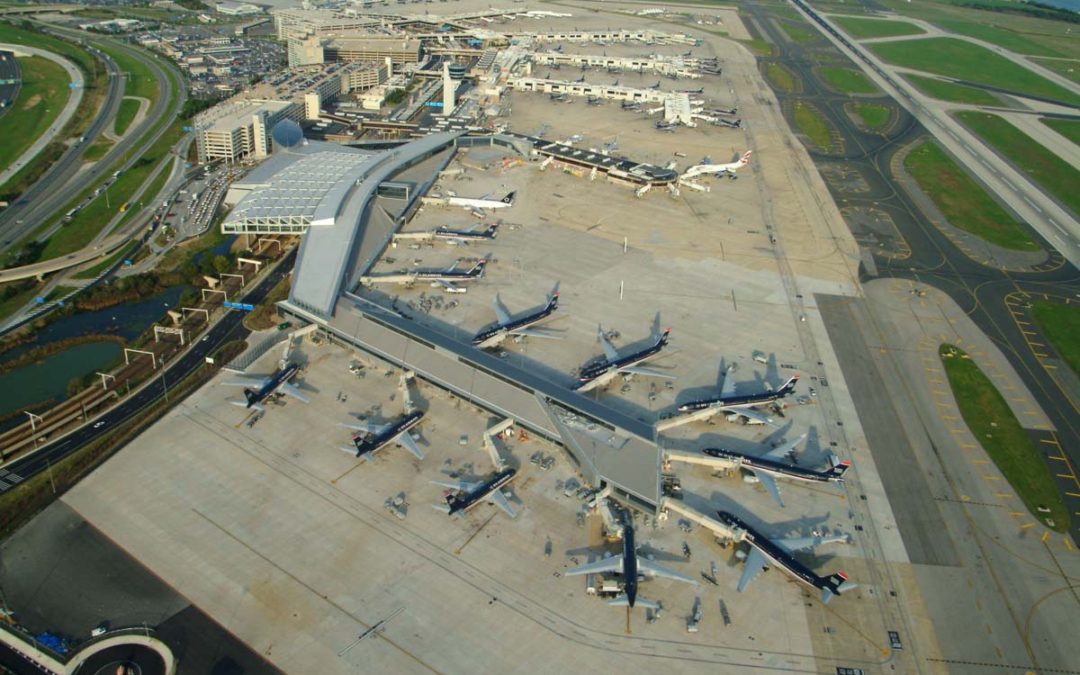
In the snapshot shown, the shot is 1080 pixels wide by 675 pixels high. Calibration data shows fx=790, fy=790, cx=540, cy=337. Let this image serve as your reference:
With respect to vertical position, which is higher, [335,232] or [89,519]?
[335,232]

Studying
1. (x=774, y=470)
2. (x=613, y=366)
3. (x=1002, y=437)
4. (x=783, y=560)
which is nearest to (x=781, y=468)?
(x=774, y=470)

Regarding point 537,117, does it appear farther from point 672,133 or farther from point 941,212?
point 941,212

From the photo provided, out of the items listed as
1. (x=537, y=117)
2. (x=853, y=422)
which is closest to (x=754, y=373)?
(x=853, y=422)

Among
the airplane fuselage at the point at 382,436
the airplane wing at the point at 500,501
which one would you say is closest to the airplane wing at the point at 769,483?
the airplane wing at the point at 500,501

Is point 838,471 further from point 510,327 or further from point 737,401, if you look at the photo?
point 510,327

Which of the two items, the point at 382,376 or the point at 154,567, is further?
the point at 382,376

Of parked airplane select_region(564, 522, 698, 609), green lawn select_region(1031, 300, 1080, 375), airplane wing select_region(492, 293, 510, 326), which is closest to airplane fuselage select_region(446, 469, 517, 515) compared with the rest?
parked airplane select_region(564, 522, 698, 609)

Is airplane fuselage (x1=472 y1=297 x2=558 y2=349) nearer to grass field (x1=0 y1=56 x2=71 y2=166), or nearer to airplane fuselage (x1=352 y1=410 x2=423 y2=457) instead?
airplane fuselage (x1=352 y1=410 x2=423 y2=457)
